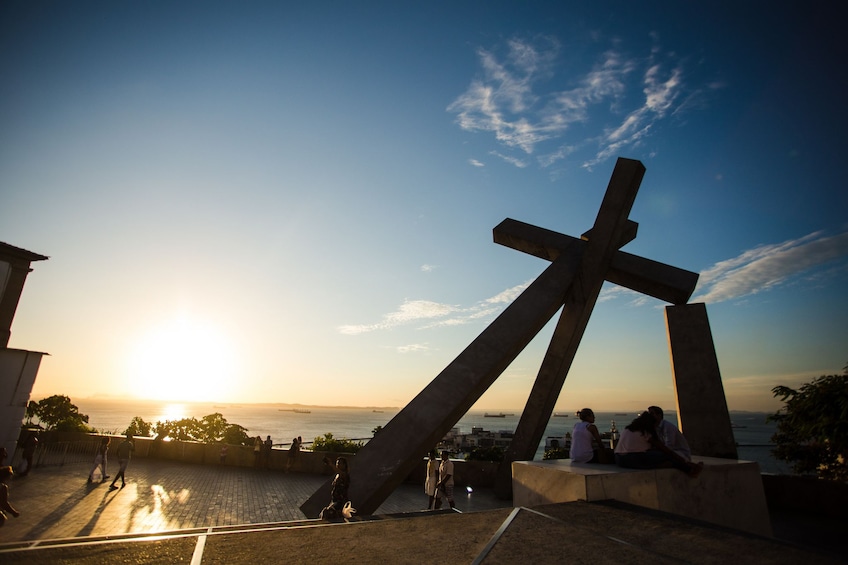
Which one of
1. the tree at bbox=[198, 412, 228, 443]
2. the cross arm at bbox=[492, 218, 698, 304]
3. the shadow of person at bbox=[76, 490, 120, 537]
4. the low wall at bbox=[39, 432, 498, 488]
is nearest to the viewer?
the shadow of person at bbox=[76, 490, 120, 537]

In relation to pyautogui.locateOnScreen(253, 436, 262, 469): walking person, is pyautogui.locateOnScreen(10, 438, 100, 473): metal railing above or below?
below

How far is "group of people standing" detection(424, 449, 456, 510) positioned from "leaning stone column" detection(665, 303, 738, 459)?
4857mm

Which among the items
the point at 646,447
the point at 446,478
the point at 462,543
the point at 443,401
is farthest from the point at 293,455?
the point at 462,543

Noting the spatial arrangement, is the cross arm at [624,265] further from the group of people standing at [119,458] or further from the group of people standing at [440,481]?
the group of people standing at [119,458]

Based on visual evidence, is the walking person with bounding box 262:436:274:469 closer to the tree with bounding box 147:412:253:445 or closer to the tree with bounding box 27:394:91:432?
the tree with bounding box 147:412:253:445

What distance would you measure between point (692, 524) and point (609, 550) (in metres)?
0.98

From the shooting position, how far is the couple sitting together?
168 inches

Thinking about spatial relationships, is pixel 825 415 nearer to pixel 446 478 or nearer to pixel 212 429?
pixel 446 478

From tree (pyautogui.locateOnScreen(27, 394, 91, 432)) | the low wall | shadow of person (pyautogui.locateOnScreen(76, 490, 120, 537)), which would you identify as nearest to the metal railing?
the low wall

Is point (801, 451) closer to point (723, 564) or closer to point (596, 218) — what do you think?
point (596, 218)

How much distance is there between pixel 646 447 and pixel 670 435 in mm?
489

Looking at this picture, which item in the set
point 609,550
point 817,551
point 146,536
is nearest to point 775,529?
point 817,551

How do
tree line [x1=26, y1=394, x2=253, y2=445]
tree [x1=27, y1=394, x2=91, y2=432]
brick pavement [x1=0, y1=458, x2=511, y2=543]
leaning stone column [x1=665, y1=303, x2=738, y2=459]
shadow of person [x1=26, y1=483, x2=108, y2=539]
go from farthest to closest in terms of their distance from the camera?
1. tree [x1=27, y1=394, x2=91, y2=432]
2. tree line [x1=26, y1=394, x2=253, y2=445]
3. brick pavement [x1=0, y1=458, x2=511, y2=543]
4. leaning stone column [x1=665, y1=303, x2=738, y2=459]
5. shadow of person [x1=26, y1=483, x2=108, y2=539]

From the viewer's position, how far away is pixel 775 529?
7059mm
